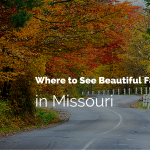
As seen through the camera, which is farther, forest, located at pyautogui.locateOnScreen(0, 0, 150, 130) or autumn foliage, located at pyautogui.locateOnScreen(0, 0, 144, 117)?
autumn foliage, located at pyautogui.locateOnScreen(0, 0, 144, 117)

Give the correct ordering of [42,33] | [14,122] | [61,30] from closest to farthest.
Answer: [61,30], [42,33], [14,122]

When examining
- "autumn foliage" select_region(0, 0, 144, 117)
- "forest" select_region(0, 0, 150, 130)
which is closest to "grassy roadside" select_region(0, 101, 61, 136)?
"forest" select_region(0, 0, 150, 130)

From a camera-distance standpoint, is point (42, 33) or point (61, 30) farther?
point (42, 33)

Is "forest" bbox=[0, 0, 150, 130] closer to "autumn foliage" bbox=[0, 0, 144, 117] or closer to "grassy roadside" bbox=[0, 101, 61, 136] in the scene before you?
"autumn foliage" bbox=[0, 0, 144, 117]

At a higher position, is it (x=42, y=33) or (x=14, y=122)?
(x=42, y=33)

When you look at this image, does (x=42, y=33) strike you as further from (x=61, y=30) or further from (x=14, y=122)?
(x=14, y=122)

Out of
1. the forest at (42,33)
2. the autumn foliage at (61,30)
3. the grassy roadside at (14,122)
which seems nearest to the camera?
the forest at (42,33)

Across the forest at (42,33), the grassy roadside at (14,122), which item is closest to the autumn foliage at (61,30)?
the forest at (42,33)

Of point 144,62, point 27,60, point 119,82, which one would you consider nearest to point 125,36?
point 144,62

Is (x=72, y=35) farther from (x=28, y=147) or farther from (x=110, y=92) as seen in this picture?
(x=110, y=92)

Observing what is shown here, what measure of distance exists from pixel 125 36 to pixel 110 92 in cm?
1913

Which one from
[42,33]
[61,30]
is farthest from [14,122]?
[61,30]

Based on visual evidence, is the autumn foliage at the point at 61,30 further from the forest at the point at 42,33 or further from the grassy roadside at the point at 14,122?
the grassy roadside at the point at 14,122

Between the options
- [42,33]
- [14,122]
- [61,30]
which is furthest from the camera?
[14,122]
